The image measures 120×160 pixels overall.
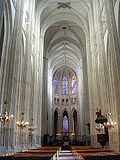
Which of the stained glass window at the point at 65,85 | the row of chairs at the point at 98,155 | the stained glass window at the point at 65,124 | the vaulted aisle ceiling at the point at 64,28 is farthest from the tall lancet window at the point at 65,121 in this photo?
the row of chairs at the point at 98,155

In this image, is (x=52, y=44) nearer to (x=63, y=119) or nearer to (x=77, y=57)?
(x=77, y=57)

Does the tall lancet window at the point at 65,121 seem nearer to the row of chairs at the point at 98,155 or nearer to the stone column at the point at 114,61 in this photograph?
the stone column at the point at 114,61

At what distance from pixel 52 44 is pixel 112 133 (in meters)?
23.8

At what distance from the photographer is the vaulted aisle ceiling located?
25.8 meters

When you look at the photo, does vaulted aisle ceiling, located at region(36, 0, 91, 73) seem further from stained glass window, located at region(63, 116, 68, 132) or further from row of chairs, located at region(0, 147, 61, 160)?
row of chairs, located at region(0, 147, 61, 160)

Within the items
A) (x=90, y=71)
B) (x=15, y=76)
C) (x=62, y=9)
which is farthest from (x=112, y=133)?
(x=62, y=9)

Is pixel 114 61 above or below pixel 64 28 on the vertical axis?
below

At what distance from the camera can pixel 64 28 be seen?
104 ft

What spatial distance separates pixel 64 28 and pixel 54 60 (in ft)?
32.8

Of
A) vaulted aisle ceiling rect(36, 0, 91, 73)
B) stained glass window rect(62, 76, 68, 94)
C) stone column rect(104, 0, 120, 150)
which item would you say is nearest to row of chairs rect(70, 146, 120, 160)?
stone column rect(104, 0, 120, 150)

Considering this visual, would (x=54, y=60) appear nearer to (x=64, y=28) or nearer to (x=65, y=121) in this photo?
(x=64, y=28)

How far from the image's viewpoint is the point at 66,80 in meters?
48.1

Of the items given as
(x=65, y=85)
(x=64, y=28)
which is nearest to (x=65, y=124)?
(x=65, y=85)

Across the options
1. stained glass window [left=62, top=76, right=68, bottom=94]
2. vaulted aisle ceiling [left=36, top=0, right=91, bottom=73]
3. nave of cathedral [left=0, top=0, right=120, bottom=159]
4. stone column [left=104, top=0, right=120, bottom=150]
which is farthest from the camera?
stained glass window [left=62, top=76, right=68, bottom=94]
